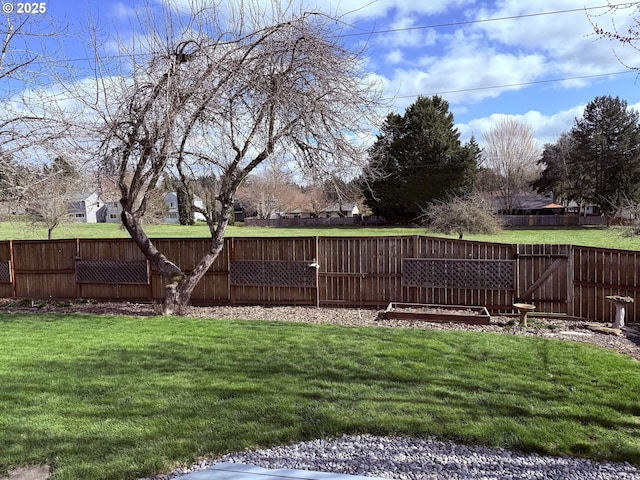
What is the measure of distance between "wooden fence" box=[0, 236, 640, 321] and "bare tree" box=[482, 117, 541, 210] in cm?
4786

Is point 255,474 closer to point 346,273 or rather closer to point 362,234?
point 346,273

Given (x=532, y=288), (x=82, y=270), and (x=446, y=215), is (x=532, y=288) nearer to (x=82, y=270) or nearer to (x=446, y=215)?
(x=82, y=270)

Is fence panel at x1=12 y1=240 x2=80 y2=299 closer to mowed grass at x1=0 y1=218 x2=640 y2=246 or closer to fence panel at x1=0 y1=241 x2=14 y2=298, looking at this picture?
fence panel at x1=0 y1=241 x2=14 y2=298

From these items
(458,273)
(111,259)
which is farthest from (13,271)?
(458,273)

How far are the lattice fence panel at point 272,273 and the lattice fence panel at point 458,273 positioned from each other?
6.38 ft

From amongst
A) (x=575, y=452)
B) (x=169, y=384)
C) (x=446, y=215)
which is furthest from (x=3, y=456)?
(x=446, y=215)

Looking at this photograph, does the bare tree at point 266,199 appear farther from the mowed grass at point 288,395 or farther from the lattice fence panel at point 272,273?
the mowed grass at point 288,395

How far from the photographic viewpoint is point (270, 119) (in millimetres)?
7617

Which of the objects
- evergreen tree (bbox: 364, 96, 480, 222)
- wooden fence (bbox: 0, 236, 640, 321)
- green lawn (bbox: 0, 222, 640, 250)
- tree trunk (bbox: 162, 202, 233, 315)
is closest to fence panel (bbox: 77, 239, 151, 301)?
wooden fence (bbox: 0, 236, 640, 321)

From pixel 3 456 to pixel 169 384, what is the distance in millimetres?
1468

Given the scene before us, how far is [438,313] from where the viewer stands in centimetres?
773

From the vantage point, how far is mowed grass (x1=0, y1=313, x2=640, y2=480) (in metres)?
3.11

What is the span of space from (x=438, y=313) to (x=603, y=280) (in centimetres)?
277

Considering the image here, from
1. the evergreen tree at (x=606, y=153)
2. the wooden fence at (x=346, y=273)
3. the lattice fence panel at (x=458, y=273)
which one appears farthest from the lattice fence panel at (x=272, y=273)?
the evergreen tree at (x=606, y=153)
